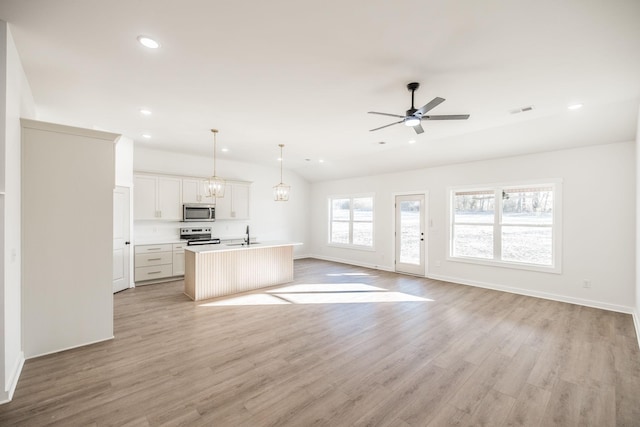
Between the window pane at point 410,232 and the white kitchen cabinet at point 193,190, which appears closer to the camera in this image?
the white kitchen cabinet at point 193,190

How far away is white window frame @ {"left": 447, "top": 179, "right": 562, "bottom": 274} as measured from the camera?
4910 mm

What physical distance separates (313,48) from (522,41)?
1669 millimetres

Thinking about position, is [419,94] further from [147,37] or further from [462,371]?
[462,371]

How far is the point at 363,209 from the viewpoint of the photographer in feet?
27.0

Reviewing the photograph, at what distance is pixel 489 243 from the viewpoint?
19.1 feet

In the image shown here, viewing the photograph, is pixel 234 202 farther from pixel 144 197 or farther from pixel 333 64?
pixel 333 64

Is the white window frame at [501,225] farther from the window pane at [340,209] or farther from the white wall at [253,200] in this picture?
the white wall at [253,200]

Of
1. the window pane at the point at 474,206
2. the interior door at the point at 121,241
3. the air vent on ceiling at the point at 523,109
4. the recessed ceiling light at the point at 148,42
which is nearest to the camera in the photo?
the recessed ceiling light at the point at 148,42

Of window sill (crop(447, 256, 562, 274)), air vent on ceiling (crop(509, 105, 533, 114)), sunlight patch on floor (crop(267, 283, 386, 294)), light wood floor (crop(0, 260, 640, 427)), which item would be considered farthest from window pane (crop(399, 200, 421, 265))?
air vent on ceiling (crop(509, 105, 533, 114))

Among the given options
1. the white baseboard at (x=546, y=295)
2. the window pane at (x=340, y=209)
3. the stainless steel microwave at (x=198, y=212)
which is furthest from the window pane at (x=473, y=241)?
the stainless steel microwave at (x=198, y=212)

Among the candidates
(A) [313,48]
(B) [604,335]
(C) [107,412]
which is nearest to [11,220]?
(C) [107,412]

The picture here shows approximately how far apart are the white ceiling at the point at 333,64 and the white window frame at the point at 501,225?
81cm

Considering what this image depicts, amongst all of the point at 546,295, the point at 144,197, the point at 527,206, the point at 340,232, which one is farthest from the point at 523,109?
the point at 144,197

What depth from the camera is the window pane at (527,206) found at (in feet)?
16.8
